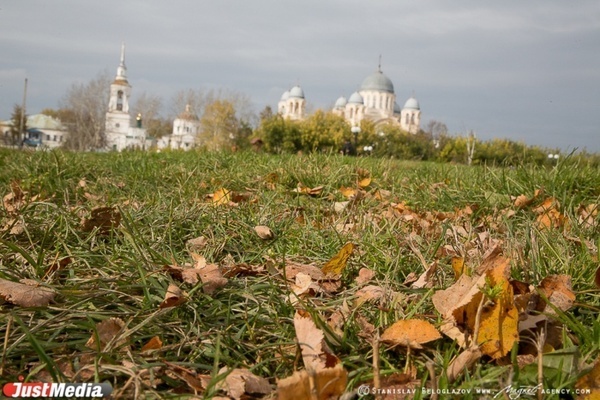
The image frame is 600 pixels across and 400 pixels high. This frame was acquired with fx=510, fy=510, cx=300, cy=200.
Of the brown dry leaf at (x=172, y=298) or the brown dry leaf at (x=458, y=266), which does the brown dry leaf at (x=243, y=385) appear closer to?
the brown dry leaf at (x=172, y=298)

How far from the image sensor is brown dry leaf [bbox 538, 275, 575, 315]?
1.37 meters

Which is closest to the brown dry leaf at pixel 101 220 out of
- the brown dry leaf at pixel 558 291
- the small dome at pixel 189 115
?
the brown dry leaf at pixel 558 291

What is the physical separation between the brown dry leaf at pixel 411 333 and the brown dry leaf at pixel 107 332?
2.07ft

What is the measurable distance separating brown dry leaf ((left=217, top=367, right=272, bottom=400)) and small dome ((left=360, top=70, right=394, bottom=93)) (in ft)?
295

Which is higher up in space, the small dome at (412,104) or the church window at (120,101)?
the small dome at (412,104)

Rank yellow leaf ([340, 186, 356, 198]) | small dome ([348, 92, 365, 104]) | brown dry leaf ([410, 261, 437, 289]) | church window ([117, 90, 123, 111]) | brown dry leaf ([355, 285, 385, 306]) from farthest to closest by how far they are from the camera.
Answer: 1. small dome ([348, 92, 365, 104])
2. church window ([117, 90, 123, 111])
3. yellow leaf ([340, 186, 356, 198])
4. brown dry leaf ([410, 261, 437, 289])
5. brown dry leaf ([355, 285, 385, 306])

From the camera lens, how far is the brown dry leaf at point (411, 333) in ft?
4.00

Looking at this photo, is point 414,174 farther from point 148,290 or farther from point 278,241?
point 148,290

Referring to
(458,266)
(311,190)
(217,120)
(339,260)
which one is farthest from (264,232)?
(217,120)

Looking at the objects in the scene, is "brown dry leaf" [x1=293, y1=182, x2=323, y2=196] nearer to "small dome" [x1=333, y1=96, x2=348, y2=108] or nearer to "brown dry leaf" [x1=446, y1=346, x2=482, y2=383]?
"brown dry leaf" [x1=446, y1=346, x2=482, y2=383]

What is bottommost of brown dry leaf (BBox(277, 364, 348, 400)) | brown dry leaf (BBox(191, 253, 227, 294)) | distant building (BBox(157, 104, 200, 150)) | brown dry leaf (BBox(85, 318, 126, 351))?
brown dry leaf (BBox(85, 318, 126, 351))

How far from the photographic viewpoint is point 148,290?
1.45 metres

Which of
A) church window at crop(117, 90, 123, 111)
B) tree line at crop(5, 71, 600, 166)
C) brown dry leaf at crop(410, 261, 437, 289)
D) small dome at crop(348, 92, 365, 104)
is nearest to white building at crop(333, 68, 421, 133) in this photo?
small dome at crop(348, 92, 365, 104)

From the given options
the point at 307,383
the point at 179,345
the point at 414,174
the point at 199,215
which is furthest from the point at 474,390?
the point at 414,174
